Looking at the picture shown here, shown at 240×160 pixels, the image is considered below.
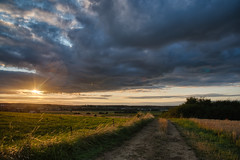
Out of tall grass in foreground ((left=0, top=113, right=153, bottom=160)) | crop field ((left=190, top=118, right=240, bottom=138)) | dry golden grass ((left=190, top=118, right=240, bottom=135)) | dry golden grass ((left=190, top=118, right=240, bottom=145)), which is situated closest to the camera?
tall grass in foreground ((left=0, top=113, right=153, bottom=160))

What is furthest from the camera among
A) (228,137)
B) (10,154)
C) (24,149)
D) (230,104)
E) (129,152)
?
(230,104)

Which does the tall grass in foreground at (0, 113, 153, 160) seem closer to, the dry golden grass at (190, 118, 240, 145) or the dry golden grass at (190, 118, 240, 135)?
the dry golden grass at (190, 118, 240, 145)

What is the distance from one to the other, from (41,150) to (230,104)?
7728 centimetres

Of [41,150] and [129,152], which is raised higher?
[41,150]

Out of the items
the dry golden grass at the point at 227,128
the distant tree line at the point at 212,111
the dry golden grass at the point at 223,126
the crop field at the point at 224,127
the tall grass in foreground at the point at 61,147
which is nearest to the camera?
the tall grass in foreground at the point at 61,147

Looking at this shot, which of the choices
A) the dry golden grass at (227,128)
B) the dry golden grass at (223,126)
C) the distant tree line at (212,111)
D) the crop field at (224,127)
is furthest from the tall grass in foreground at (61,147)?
the distant tree line at (212,111)

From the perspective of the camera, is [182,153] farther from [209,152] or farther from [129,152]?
[129,152]

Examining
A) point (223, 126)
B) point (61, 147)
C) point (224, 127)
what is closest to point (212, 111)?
point (223, 126)

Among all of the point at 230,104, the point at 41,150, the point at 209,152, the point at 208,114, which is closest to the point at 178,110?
the point at 208,114

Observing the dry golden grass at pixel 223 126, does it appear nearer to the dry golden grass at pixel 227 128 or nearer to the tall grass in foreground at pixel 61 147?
the dry golden grass at pixel 227 128

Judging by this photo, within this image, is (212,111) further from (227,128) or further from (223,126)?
(227,128)

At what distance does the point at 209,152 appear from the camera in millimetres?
8312

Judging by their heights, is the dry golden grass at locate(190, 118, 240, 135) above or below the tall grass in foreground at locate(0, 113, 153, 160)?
below

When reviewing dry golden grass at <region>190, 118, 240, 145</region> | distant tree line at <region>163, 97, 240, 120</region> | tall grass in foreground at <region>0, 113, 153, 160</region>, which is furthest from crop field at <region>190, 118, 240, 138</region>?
distant tree line at <region>163, 97, 240, 120</region>
